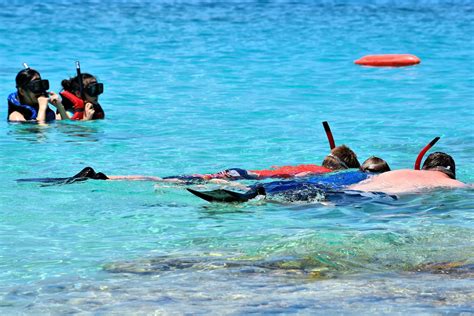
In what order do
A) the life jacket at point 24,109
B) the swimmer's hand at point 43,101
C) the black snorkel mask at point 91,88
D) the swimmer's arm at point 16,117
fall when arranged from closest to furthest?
the black snorkel mask at point 91,88 < the swimmer's hand at point 43,101 < the life jacket at point 24,109 < the swimmer's arm at point 16,117

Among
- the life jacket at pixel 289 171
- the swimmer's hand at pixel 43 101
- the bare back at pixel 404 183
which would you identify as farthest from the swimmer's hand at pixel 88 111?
the bare back at pixel 404 183

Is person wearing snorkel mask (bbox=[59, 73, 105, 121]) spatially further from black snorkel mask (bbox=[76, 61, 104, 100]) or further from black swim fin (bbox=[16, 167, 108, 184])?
black swim fin (bbox=[16, 167, 108, 184])

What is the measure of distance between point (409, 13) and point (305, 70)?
562 inches

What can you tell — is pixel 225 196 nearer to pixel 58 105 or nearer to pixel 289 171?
pixel 289 171

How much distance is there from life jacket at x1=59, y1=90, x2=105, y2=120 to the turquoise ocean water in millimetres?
116

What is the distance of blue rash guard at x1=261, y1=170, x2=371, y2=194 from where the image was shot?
7.22 m

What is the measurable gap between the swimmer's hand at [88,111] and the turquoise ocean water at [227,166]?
4.0 inches

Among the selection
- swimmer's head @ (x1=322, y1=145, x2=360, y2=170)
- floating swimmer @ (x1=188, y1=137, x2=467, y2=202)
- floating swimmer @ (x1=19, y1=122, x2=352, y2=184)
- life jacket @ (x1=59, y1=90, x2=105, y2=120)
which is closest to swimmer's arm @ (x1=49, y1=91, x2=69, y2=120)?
life jacket @ (x1=59, y1=90, x2=105, y2=120)

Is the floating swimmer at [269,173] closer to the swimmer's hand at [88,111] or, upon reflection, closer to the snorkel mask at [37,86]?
the snorkel mask at [37,86]

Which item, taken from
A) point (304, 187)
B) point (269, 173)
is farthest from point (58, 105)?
point (304, 187)

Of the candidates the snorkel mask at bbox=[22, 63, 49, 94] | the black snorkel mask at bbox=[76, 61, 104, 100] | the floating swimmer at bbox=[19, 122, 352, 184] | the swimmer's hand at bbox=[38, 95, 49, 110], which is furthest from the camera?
the swimmer's hand at bbox=[38, 95, 49, 110]

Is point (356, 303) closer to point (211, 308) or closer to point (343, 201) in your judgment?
point (211, 308)

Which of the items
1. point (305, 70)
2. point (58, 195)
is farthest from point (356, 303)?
point (305, 70)

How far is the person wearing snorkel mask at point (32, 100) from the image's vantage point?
10.7 meters
